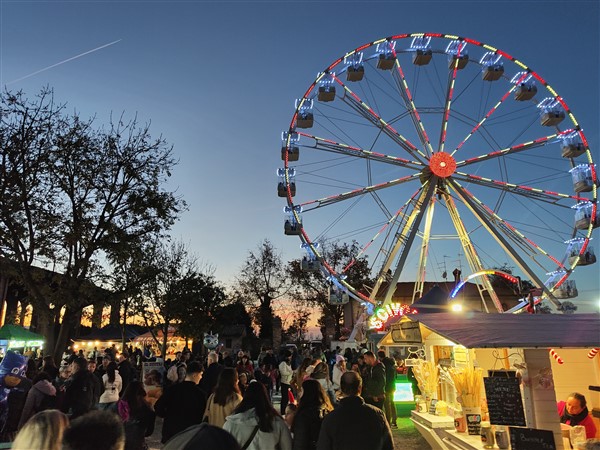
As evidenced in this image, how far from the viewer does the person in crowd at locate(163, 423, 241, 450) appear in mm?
1669

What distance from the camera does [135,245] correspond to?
53.3 ft

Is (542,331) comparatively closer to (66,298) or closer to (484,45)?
(66,298)

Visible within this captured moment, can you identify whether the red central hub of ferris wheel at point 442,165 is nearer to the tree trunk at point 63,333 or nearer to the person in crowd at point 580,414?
the person in crowd at point 580,414

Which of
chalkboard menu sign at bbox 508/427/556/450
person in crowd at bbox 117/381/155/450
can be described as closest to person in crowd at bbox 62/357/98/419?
person in crowd at bbox 117/381/155/450

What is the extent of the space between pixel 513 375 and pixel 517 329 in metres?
0.63

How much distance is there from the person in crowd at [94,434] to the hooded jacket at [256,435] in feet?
6.08

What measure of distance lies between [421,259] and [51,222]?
51.3 ft

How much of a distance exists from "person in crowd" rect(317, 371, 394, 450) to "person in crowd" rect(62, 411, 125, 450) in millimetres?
1962

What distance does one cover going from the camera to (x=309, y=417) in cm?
408

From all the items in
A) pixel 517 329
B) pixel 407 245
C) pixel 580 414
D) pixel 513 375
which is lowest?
pixel 580 414

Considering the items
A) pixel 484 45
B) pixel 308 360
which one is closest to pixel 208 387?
pixel 308 360

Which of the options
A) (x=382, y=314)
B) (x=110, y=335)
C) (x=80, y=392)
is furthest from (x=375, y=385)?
(x=110, y=335)

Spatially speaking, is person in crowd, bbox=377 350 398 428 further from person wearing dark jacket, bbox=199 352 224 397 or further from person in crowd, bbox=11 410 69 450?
person in crowd, bbox=11 410 69 450

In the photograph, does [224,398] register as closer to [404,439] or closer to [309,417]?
[309,417]
